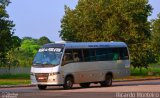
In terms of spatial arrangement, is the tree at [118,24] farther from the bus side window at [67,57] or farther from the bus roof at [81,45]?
the bus side window at [67,57]

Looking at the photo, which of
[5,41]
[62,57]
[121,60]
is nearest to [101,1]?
[5,41]

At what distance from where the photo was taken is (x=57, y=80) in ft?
106

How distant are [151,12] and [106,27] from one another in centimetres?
724

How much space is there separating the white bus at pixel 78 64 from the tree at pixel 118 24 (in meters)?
27.9

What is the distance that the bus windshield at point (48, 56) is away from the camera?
32.7 meters

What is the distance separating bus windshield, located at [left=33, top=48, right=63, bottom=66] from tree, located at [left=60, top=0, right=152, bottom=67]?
33279mm

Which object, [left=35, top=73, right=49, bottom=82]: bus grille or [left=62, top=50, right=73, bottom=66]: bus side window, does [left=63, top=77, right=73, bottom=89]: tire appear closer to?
[left=62, top=50, right=73, bottom=66]: bus side window

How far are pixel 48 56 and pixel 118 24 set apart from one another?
3481 centimetres

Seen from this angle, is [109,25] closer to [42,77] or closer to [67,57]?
[67,57]

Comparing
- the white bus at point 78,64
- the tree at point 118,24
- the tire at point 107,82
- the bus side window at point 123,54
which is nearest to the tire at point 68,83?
the white bus at point 78,64

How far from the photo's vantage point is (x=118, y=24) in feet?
220

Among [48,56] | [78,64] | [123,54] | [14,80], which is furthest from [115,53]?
[14,80]

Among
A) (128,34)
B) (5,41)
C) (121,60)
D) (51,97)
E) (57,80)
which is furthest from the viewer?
(5,41)

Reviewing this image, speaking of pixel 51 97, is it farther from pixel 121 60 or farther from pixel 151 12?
pixel 151 12
